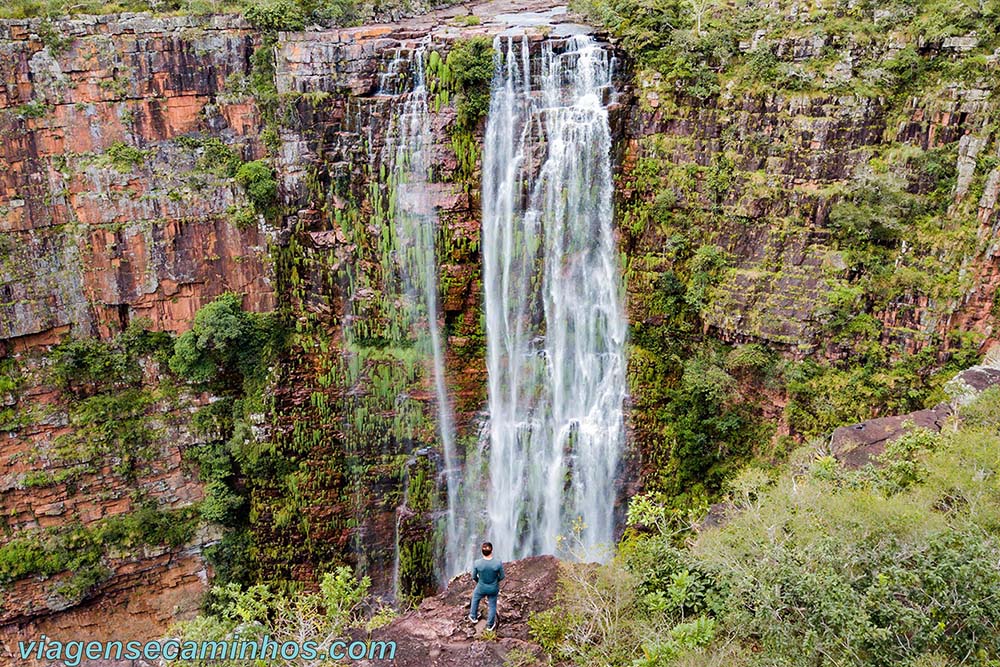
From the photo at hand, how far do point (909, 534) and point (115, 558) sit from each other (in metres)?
17.2

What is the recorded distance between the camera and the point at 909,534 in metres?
7.43

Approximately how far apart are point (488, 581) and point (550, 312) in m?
9.78

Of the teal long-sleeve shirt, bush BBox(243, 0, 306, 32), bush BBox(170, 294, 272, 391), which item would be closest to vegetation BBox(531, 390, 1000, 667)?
the teal long-sleeve shirt

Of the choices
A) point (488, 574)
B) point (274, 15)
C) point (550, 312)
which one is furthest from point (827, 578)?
point (274, 15)

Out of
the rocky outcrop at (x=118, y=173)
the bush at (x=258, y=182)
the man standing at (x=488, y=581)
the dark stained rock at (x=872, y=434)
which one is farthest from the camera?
the bush at (x=258, y=182)

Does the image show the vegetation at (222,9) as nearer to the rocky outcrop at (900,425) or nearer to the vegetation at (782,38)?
the vegetation at (782,38)

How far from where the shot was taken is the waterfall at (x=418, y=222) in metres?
16.8

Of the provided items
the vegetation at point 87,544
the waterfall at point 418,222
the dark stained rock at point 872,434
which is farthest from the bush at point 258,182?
the dark stained rock at point 872,434

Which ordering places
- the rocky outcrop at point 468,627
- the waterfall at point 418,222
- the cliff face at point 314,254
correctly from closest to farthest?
1. the rocky outcrop at point 468,627
2. the cliff face at point 314,254
3. the waterfall at point 418,222

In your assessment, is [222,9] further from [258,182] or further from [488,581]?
[488,581]

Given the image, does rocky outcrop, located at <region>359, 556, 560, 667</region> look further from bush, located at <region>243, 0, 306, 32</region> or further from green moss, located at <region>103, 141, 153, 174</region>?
bush, located at <region>243, 0, 306, 32</region>

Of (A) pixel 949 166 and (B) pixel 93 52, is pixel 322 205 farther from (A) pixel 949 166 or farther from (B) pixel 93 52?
(A) pixel 949 166

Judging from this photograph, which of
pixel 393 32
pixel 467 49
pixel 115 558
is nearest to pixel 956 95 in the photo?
pixel 467 49

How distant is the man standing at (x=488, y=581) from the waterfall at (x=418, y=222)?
9427mm
